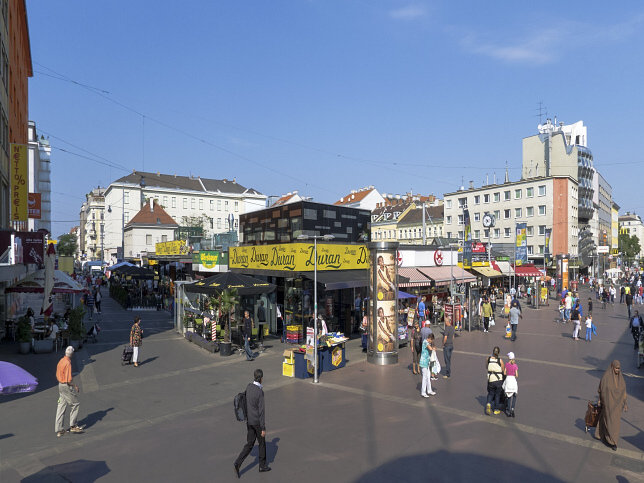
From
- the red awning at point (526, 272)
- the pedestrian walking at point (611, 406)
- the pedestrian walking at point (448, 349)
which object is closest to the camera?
the pedestrian walking at point (611, 406)

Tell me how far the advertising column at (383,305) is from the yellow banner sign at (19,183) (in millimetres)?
16803

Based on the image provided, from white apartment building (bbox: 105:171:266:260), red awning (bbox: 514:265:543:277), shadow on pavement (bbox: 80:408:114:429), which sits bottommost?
shadow on pavement (bbox: 80:408:114:429)

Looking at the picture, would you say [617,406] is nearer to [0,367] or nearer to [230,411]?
[230,411]

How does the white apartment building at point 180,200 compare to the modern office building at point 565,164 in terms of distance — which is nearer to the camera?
the modern office building at point 565,164

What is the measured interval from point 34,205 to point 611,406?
25.9 meters

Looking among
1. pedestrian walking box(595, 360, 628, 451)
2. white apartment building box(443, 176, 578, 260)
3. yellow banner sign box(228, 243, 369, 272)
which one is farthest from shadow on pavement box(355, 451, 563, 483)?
white apartment building box(443, 176, 578, 260)

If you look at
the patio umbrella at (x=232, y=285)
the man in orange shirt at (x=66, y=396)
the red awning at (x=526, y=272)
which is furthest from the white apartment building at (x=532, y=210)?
the man in orange shirt at (x=66, y=396)

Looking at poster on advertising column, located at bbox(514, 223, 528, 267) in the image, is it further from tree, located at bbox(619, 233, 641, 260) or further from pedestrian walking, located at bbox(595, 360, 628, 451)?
tree, located at bbox(619, 233, 641, 260)

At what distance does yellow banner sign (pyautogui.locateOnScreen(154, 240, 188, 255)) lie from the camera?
139 feet

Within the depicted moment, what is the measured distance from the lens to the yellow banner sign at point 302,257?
2078 centimetres

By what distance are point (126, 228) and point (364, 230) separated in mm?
66349

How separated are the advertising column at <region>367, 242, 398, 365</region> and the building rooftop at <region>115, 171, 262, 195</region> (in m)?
85.5

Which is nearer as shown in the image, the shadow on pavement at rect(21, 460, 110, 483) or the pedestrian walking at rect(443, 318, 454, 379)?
the shadow on pavement at rect(21, 460, 110, 483)

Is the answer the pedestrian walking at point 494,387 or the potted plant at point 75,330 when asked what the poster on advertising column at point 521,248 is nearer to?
the pedestrian walking at point 494,387
